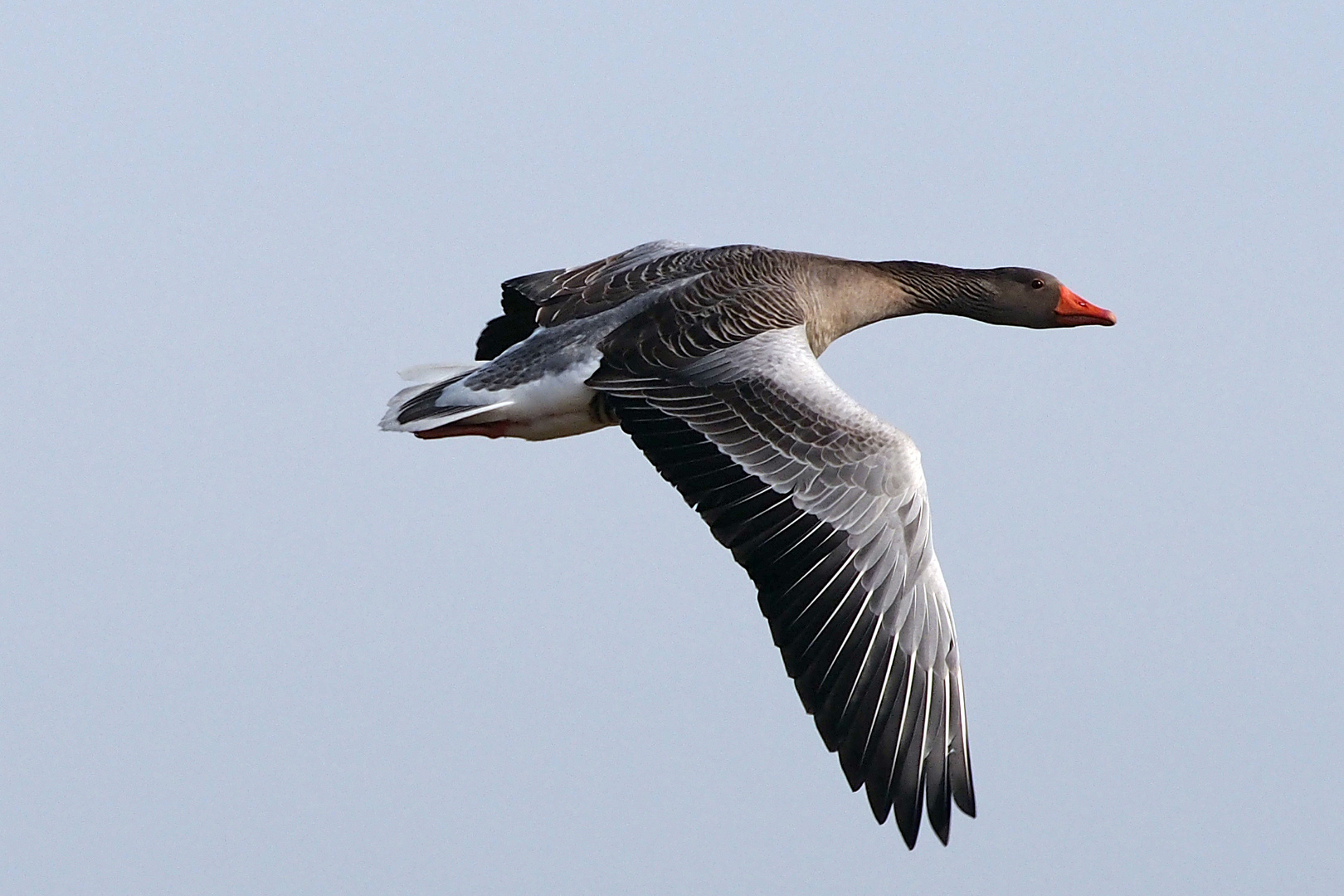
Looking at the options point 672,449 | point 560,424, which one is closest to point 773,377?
point 672,449

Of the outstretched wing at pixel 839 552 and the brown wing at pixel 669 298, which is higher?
the brown wing at pixel 669 298

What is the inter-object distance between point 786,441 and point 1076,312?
373 centimetres

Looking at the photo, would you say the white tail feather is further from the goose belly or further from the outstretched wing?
the outstretched wing

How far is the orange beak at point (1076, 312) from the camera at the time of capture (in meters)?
11.1

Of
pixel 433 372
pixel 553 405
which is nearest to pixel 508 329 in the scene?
pixel 433 372

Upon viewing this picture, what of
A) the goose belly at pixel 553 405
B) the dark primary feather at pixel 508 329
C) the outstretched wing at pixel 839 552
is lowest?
the outstretched wing at pixel 839 552

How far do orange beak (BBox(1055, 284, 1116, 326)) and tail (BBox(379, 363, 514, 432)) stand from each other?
13.4 ft

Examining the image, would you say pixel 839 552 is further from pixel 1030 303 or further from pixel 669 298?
pixel 1030 303

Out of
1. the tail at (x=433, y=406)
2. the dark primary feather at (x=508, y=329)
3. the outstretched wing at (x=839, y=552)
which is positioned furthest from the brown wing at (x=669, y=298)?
the tail at (x=433, y=406)

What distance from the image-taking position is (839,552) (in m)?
7.77

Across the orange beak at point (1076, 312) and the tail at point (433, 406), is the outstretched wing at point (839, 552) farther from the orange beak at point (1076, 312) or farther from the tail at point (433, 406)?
the orange beak at point (1076, 312)

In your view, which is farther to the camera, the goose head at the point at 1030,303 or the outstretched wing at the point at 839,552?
the goose head at the point at 1030,303

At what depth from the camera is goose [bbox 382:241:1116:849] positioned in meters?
7.50

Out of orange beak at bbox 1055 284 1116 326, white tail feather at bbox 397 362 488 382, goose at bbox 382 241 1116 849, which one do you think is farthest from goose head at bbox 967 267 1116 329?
white tail feather at bbox 397 362 488 382
